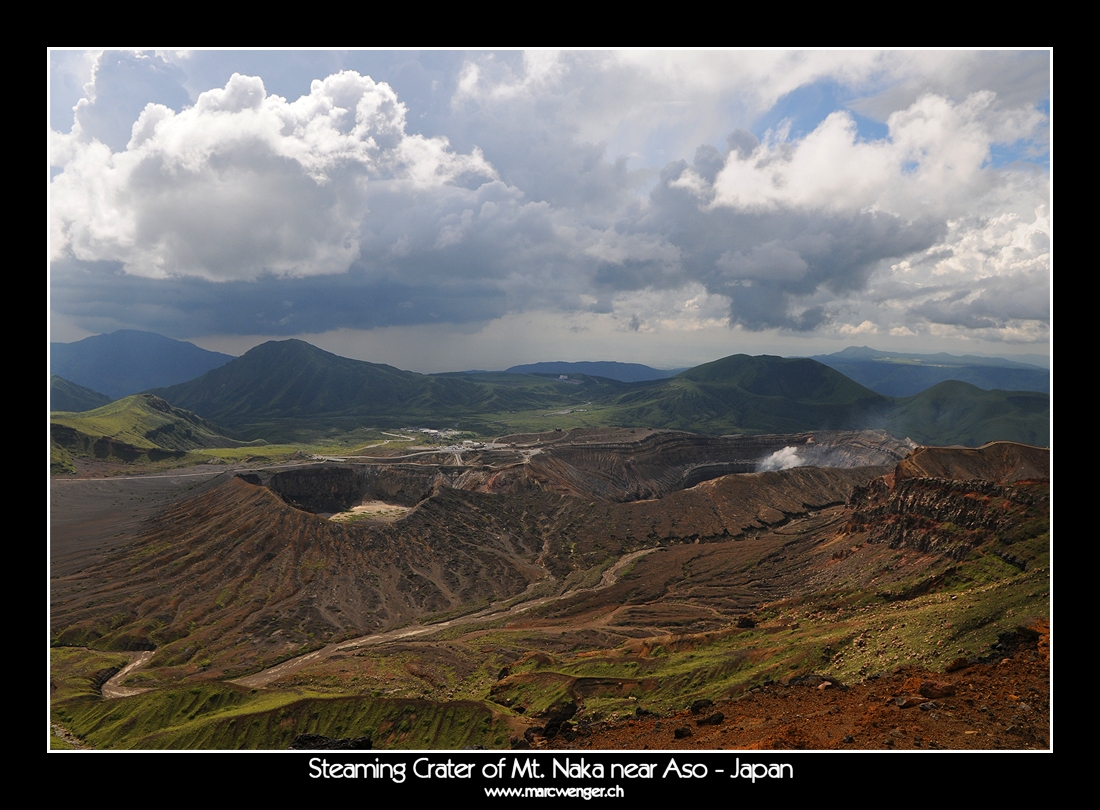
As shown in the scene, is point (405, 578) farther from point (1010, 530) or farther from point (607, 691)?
point (1010, 530)

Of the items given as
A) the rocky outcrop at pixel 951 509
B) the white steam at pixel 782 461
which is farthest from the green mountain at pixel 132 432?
the white steam at pixel 782 461

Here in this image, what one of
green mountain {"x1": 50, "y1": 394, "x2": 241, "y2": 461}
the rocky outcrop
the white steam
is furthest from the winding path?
green mountain {"x1": 50, "y1": 394, "x2": 241, "y2": 461}

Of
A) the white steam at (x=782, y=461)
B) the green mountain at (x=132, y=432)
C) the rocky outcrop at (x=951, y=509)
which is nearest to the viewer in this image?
the rocky outcrop at (x=951, y=509)

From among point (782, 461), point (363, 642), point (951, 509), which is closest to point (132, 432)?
point (363, 642)

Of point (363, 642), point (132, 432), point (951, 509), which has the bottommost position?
point (363, 642)

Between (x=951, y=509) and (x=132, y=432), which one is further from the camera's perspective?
(x=132, y=432)

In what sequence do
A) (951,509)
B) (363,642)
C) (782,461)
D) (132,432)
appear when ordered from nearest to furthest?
(951,509)
(363,642)
(132,432)
(782,461)

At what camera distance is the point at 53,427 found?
13212 centimetres

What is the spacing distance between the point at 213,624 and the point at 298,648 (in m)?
10.3

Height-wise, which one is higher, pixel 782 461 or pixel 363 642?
pixel 782 461

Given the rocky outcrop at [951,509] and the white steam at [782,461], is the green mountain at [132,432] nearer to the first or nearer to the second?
the rocky outcrop at [951,509]

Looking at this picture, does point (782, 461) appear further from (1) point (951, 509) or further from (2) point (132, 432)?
(2) point (132, 432)

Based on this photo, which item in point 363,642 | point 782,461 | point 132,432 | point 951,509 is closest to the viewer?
point 951,509

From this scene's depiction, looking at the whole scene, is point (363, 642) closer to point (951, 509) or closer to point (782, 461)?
point (951, 509)
